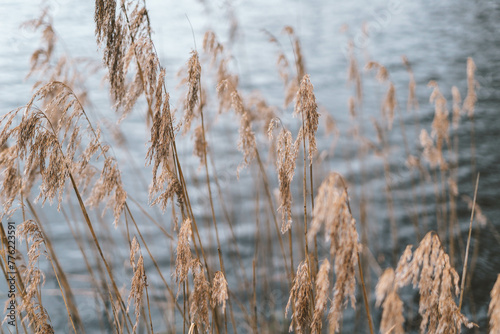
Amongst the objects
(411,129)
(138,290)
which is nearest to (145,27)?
(138,290)

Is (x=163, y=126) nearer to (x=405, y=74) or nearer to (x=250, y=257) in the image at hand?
(x=250, y=257)

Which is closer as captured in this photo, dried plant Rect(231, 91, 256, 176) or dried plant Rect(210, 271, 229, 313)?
dried plant Rect(210, 271, 229, 313)

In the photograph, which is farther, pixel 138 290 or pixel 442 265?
pixel 138 290

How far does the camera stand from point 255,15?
34.1 ft

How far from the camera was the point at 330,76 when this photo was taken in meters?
7.58

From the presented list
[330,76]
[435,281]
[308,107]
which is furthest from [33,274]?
[330,76]

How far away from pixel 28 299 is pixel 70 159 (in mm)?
452

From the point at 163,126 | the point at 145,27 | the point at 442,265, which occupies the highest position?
the point at 145,27

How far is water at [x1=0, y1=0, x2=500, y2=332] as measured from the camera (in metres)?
4.01

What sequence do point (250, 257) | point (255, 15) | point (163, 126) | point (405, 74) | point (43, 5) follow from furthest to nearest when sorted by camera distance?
point (255, 15)
point (405, 74)
point (250, 257)
point (43, 5)
point (163, 126)

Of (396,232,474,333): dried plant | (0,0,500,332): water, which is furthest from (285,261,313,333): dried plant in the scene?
(0,0,500,332): water

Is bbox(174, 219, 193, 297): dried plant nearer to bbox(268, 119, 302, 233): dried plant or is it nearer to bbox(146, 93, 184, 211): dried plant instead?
bbox(146, 93, 184, 211): dried plant

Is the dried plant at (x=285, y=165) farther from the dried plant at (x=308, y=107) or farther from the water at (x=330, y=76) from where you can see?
the water at (x=330, y=76)

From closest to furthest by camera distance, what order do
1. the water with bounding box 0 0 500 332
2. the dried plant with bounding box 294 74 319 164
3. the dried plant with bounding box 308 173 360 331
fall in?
the dried plant with bounding box 308 173 360 331, the dried plant with bounding box 294 74 319 164, the water with bounding box 0 0 500 332
